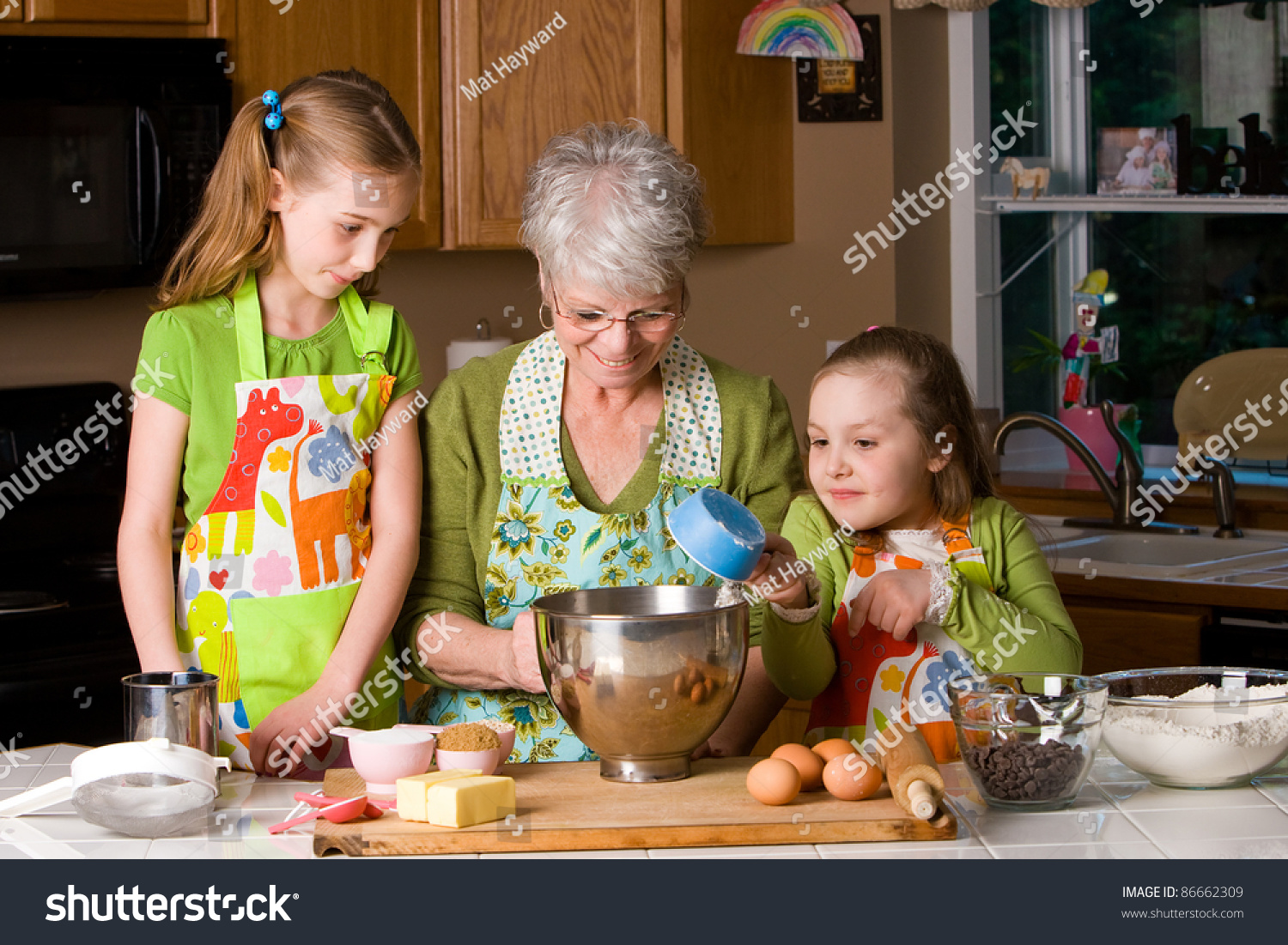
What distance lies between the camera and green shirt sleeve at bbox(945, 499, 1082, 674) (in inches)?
60.1

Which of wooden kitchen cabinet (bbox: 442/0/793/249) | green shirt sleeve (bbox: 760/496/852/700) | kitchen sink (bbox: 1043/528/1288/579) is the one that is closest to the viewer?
green shirt sleeve (bbox: 760/496/852/700)

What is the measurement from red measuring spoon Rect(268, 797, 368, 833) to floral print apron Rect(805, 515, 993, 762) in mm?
586

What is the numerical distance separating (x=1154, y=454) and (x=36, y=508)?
264 cm

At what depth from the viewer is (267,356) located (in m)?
1.60

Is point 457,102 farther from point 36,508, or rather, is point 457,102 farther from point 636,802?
point 636,802

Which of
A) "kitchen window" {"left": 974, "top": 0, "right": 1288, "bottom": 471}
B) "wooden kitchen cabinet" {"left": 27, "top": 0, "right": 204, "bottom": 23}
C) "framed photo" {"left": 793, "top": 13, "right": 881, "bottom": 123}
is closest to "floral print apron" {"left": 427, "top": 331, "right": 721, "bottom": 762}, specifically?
"wooden kitchen cabinet" {"left": 27, "top": 0, "right": 204, "bottom": 23}

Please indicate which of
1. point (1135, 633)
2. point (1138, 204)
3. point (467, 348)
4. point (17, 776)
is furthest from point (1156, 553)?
point (17, 776)

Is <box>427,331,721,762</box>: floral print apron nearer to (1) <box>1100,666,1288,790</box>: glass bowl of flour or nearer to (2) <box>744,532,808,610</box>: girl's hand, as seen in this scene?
(2) <box>744,532,808,610</box>: girl's hand

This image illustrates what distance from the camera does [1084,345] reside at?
3.60 metres

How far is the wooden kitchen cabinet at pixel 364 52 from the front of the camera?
271cm

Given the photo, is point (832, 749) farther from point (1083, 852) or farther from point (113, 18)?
point (113, 18)

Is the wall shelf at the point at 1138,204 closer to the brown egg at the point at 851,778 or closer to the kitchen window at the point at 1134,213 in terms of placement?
the kitchen window at the point at 1134,213

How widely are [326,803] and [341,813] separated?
57 millimetres
